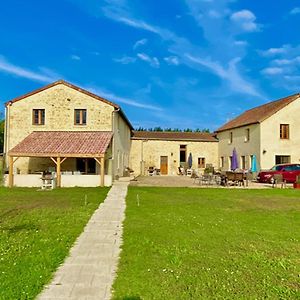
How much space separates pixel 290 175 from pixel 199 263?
74.1ft

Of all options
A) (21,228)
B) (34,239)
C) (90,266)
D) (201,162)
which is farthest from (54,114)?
(90,266)

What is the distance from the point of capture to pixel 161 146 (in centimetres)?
3850

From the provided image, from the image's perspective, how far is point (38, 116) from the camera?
26.7 metres

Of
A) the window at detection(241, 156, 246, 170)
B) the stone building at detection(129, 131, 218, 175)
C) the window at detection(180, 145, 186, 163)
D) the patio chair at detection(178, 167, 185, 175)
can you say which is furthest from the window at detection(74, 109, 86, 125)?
the window at detection(241, 156, 246, 170)

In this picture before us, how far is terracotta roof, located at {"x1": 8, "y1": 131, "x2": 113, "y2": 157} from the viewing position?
21.9 meters

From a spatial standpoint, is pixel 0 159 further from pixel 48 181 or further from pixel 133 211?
pixel 133 211

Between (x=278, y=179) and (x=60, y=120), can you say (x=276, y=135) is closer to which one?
(x=278, y=179)

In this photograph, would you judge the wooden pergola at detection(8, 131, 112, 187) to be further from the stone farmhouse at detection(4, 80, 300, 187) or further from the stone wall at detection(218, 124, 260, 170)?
the stone wall at detection(218, 124, 260, 170)

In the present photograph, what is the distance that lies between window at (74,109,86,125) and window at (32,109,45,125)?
8.59ft

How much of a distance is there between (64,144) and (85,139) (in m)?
1.64

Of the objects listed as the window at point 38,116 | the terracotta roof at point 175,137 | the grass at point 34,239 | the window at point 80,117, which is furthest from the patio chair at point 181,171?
the grass at point 34,239

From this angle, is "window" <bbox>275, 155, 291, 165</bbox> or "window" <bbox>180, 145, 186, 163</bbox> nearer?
"window" <bbox>275, 155, 291, 165</bbox>

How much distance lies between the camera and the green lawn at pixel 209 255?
4.68m

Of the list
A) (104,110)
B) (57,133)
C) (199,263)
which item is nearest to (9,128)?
(57,133)
